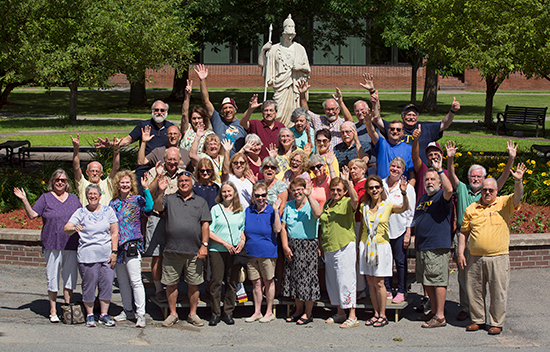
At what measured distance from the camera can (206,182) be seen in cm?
716

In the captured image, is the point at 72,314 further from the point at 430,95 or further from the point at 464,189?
the point at 430,95

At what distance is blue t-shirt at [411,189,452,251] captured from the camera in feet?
22.4

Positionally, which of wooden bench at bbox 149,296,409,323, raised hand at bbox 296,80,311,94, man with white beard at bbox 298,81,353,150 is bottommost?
wooden bench at bbox 149,296,409,323

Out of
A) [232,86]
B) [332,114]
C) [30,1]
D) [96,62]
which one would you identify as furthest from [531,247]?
[232,86]

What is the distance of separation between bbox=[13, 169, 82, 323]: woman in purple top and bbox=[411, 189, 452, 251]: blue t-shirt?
12.9 feet

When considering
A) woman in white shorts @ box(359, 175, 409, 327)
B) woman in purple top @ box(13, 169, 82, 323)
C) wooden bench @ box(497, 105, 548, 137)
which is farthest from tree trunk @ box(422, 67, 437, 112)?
woman in purple top @ box(13, 169, 82, 323)

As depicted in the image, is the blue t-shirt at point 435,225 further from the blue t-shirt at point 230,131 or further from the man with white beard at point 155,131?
the man with white beard at point 155,131

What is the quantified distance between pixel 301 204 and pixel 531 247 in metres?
3.75

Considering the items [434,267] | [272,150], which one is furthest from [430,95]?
[434,267]

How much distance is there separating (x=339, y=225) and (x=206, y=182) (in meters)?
1.64

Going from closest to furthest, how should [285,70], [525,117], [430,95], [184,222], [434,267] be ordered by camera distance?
1. [184,222]
2. [434,267]
3. [285,70]
4. [525,117]
5. [430,95]

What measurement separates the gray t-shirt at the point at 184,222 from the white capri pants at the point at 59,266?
112cm

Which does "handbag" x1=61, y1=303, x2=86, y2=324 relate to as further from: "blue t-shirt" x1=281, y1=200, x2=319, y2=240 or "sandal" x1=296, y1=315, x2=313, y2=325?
"blue t-shirt" x1=281, y1=200, x2=319, y2=240

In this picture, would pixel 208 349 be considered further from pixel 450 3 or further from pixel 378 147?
pixel 450 3
